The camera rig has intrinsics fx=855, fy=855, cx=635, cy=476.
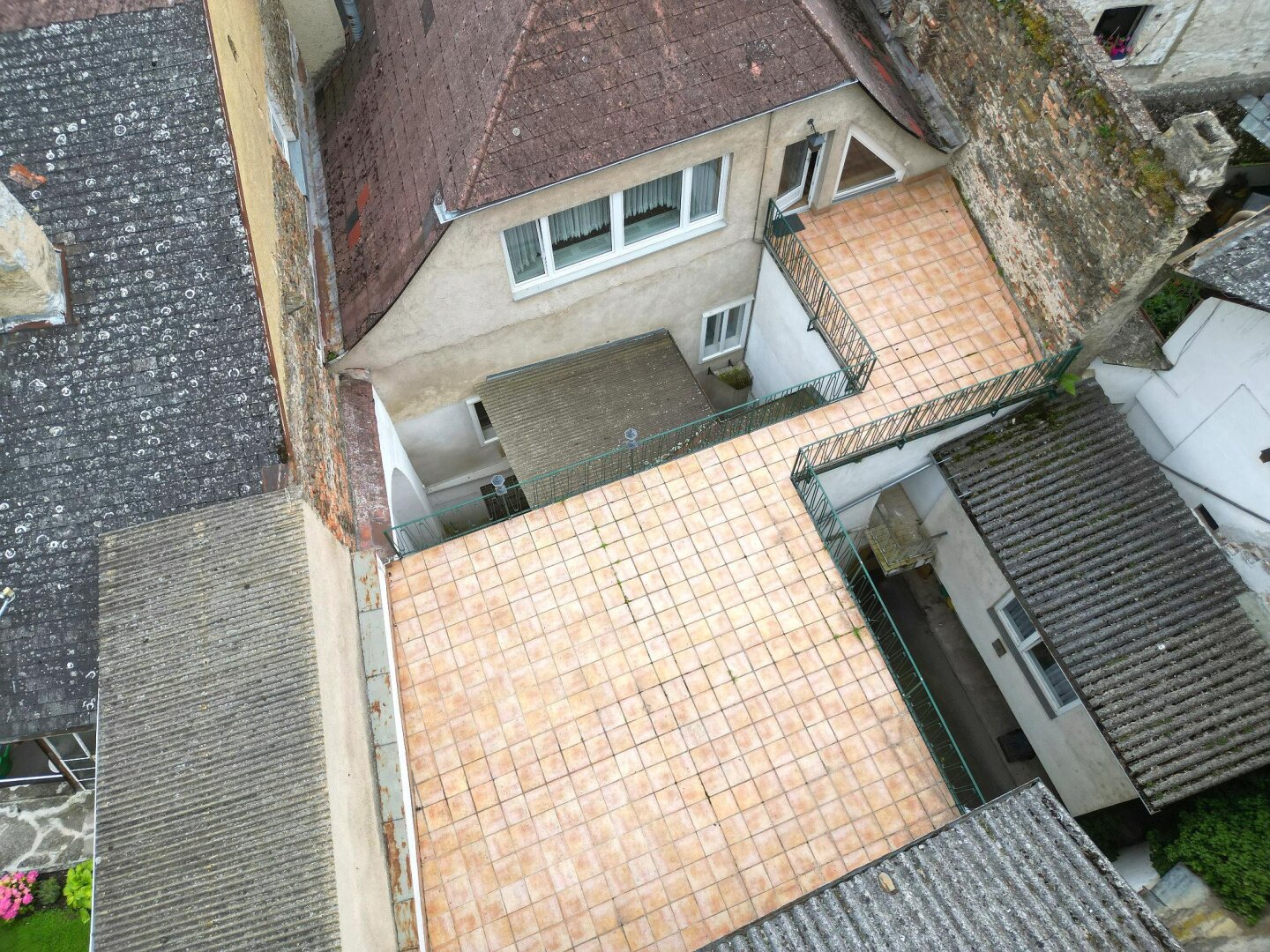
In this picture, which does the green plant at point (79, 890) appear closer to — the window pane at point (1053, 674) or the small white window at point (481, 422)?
the small white window at point (481, 422)

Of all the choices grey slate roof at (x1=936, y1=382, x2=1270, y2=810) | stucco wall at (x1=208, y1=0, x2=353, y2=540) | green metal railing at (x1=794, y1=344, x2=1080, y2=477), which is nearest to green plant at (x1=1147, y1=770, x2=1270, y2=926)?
grey slate roof at (x1=936, y1=382, x2=1270, y2=810)

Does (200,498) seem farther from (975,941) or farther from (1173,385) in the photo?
(1173,385)

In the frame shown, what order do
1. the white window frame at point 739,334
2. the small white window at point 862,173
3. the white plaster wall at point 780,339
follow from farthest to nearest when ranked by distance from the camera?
the white window frame at point 739,334 < the small white window at point 862,173 < the white plaster wall at point 780,339

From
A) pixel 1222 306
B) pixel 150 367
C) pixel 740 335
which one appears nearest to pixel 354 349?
pixel 150 367

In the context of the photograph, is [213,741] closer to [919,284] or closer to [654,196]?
[654,196]

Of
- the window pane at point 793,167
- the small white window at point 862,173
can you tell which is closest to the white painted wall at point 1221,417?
the small white window at point 862,173

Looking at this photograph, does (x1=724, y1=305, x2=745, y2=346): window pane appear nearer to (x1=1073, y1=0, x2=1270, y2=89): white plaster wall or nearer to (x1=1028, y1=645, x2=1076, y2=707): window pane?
(x1=1028, y1=645, x2=1076, y2=707): window pane
